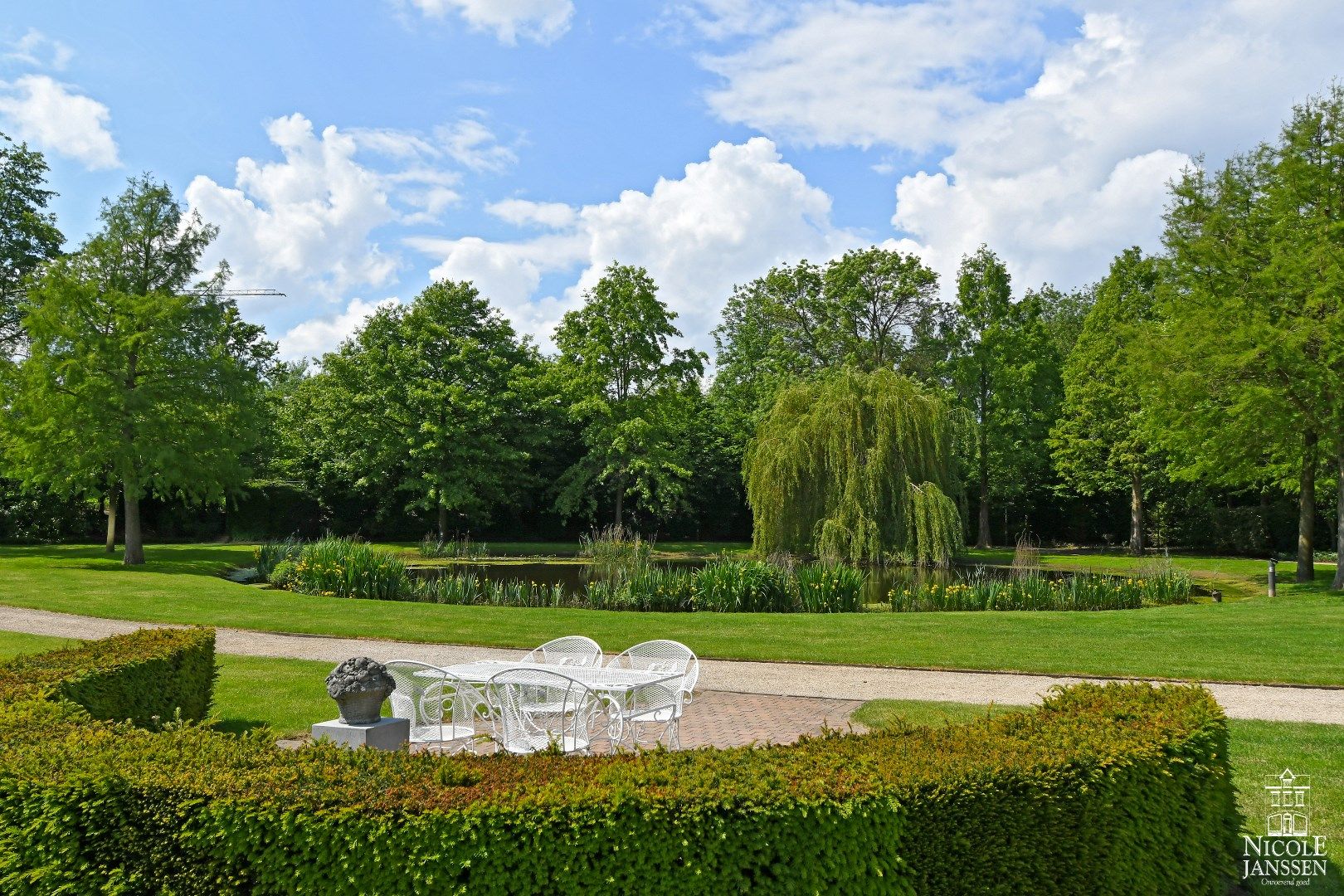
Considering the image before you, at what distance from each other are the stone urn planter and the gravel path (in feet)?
14.7

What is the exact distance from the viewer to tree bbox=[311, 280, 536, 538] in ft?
112

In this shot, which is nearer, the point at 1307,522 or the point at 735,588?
the point at 735,588

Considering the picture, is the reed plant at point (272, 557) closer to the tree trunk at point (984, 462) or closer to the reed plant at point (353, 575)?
the reed plant at point (353, 575)

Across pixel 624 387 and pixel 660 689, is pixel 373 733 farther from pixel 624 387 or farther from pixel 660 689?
pixel 624 387

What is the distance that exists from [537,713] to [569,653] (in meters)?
1.27

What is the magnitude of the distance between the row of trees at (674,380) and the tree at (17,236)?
0.35 feet

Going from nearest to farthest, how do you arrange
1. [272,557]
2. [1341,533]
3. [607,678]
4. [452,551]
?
[607,678] → [1341,533] → [272,557] → [452,551]

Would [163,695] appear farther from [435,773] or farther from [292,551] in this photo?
[292,551]

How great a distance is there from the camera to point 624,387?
121 feet

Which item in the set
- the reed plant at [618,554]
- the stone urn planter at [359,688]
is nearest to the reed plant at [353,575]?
the reed plant at [618,554]

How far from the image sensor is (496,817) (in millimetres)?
3596

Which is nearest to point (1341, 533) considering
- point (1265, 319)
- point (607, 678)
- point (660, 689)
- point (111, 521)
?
point (1265, 319)

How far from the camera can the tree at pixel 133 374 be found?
2278 cm

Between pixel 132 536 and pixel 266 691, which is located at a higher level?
pixel 132 536
